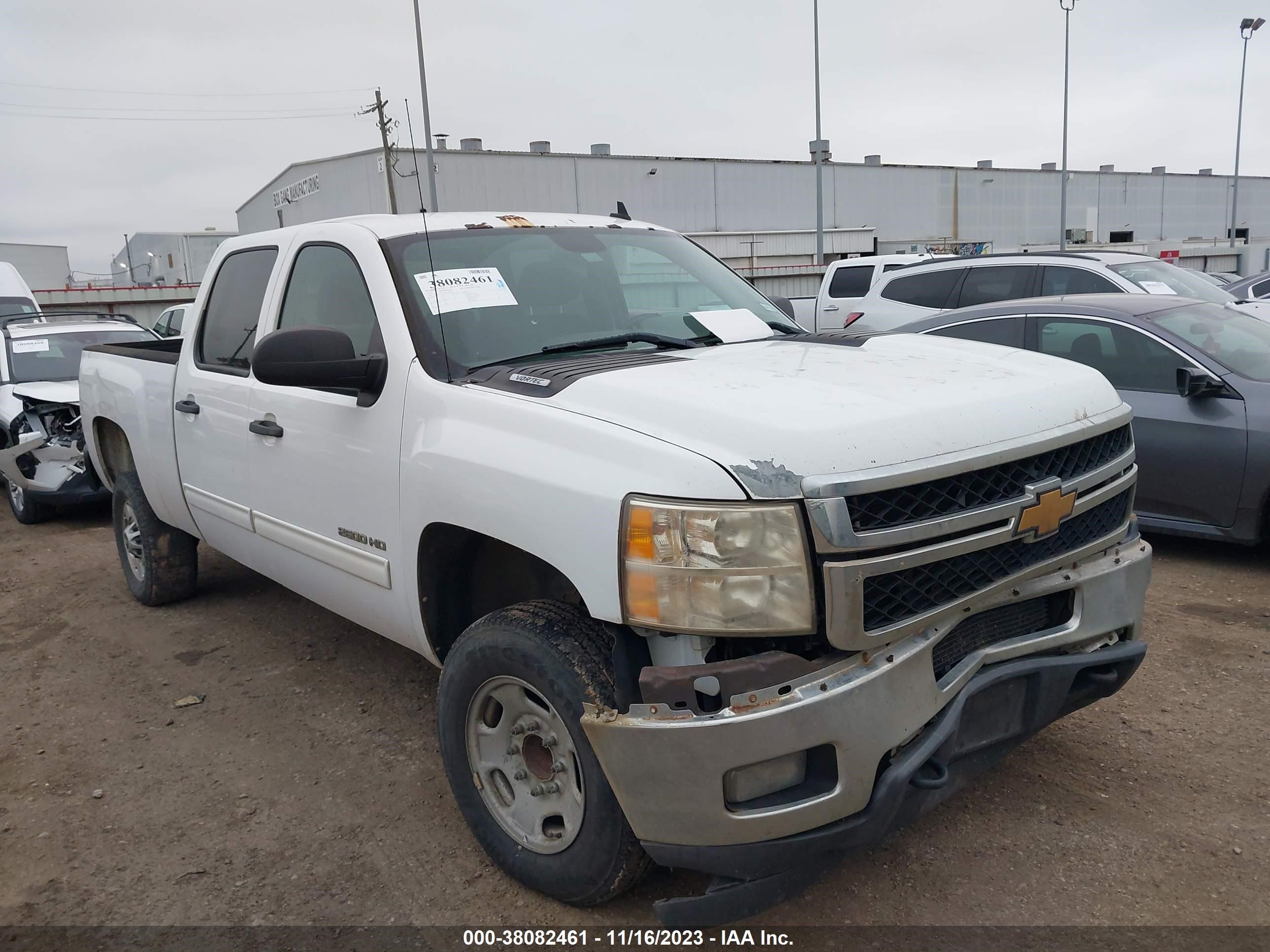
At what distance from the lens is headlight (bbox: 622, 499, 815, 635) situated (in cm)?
220

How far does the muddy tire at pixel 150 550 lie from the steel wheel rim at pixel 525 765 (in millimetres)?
3124

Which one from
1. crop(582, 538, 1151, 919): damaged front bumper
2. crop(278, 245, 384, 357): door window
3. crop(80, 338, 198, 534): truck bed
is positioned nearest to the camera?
crop(582, 538, 1151, 919): damaged front bumper

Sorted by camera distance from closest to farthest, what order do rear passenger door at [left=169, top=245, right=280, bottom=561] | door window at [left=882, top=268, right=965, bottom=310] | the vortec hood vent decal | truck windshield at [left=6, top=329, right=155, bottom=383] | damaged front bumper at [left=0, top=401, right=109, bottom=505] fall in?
1. the vortec hood vent decal
2. rear passenger door at [left=169, top=245, right=280, bottom=561]
3. damaged front bumper at [left=0, top=401, right=109, bottom=505]
4. truck windshield at [left=6, top=329, right=155, bottom=383]
5. door window at [left=882, top=268, right=965, bottom=310]

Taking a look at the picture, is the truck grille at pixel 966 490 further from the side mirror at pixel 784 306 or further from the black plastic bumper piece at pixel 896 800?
the side mirror at pixel 784 306

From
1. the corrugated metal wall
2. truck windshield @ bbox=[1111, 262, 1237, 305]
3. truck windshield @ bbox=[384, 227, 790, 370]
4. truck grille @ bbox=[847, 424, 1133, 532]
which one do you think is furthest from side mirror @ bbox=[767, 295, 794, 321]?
the corrugated metal wall

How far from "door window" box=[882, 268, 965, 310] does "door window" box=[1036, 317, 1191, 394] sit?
160 inches

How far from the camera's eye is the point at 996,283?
9.73 meters

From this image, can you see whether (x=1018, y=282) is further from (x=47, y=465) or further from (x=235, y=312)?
(x=47, y=465)

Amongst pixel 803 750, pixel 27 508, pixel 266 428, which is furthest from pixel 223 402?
pixel 27 508

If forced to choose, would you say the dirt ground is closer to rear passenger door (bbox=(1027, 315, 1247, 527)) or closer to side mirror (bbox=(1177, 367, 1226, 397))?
rear passenger door (bbox=(1027, 315, 1247, 527))

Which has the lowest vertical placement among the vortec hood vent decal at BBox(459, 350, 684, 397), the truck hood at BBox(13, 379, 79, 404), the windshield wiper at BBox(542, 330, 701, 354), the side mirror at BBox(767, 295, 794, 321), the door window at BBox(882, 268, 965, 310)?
the truck hood at BBox(13, 379, 79, 404)

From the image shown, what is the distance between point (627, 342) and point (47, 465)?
685 cm

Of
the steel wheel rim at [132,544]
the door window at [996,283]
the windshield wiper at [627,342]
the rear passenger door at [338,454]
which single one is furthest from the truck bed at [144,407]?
the door window at [996,283]

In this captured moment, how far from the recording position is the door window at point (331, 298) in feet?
11.4
